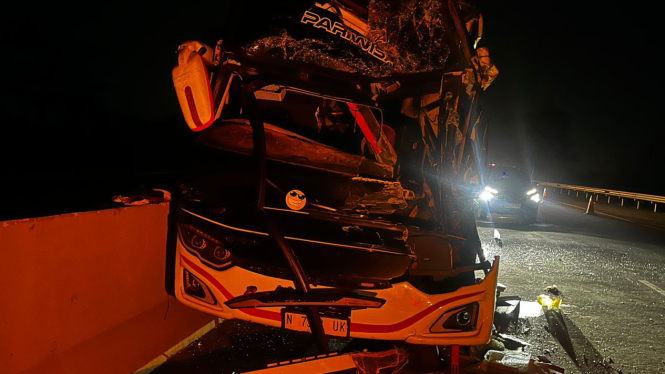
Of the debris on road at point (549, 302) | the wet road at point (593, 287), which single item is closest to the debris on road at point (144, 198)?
the wet road at point (593, 287)

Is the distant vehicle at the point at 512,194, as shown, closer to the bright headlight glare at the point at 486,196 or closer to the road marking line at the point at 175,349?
the bright headlight glare at the point at 486,196

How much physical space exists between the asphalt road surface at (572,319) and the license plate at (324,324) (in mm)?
351

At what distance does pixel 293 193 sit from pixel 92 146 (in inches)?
390

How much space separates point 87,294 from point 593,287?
6.99 m

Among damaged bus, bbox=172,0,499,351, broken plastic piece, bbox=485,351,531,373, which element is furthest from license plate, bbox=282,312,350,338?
broken plastic piece, bbox=485,351,531,373

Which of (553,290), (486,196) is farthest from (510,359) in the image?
(486,196)

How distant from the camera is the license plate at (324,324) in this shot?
3170 millimetres

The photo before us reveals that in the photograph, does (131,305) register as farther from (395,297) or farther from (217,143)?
(395,297)

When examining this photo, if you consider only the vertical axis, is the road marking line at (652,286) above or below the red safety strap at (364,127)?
below

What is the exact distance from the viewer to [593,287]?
722 cm

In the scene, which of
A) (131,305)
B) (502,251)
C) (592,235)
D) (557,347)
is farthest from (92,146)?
(592,235)

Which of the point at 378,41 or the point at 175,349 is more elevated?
the point at 378,41

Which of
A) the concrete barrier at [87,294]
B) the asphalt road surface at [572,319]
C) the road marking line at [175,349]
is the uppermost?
the concrete barrier at [87,294]

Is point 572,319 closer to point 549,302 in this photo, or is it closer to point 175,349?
point 549,302
